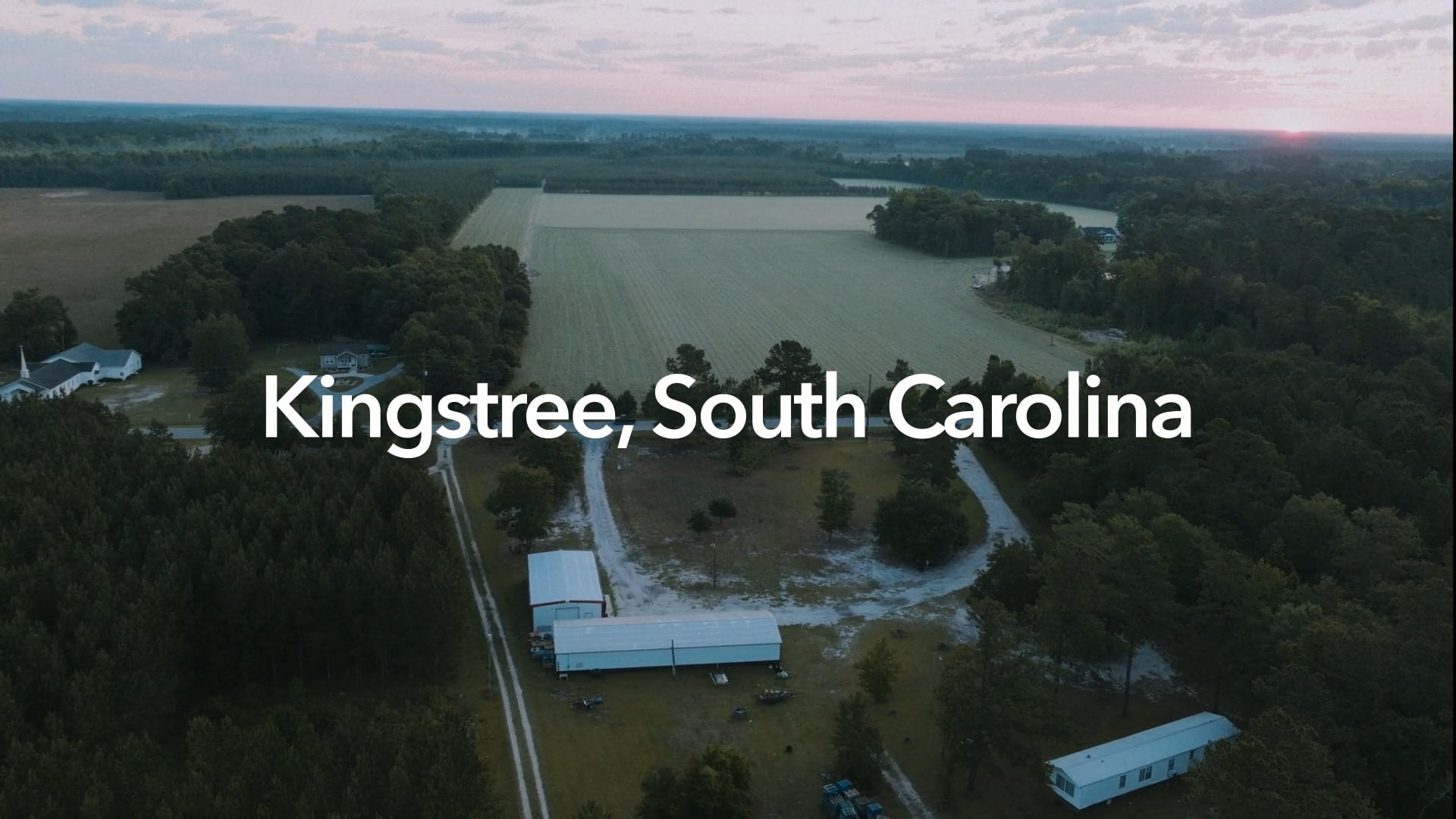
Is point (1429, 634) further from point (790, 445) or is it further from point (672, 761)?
point (790, 445)

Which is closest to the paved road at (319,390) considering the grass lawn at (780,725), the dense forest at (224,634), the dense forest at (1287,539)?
the dense forest at (224,634)

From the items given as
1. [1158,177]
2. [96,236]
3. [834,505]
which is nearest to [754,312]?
[834,505]

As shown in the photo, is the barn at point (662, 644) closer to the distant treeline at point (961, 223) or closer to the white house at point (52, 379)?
the white house at point (52, 379)

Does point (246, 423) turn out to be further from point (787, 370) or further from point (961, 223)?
point (961, 223)

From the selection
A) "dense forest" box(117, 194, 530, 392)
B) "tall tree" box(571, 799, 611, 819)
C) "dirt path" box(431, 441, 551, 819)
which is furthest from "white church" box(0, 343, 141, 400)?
"tall tree" box(571, 799, 611, 819)

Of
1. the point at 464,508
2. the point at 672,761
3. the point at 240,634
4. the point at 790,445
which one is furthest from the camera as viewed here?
the point at 790,445

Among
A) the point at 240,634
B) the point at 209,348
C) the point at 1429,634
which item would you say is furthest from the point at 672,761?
the point at 209,348
